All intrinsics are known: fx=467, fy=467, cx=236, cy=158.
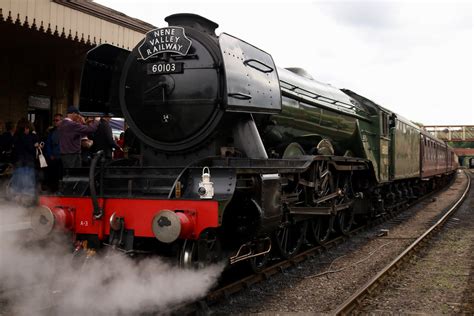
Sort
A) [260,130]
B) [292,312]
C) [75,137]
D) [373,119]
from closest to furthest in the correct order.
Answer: [292,312] → [75,137] → [260,130] → [373,119]

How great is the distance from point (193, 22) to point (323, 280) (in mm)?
3490

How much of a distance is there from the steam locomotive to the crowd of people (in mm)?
224

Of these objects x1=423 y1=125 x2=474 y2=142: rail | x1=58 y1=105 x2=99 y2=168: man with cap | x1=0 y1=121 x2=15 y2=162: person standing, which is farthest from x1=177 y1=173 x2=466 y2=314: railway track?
x1=423 y1=125 x2=474 y2=142: rail

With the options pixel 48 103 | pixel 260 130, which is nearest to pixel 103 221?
pixel 260 130

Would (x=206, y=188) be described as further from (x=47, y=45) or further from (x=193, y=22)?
(x=47, y=45)

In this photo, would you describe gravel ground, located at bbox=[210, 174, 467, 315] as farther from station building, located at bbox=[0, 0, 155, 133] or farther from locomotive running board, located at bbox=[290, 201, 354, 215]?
station building, located at bbox=[0, 0, 155, 133]

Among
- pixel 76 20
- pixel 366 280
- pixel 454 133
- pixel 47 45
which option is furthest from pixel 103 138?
pixel 454 133

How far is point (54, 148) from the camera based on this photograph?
6.71 meters

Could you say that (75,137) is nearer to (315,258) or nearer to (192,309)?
(192,309)

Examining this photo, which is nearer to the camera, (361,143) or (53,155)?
(53,155)

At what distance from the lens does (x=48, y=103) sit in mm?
11109

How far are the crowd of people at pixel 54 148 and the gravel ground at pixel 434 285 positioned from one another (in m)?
3.57

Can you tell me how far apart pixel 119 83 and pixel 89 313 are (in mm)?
2656

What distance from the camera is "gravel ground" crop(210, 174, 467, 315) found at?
4.79 m
